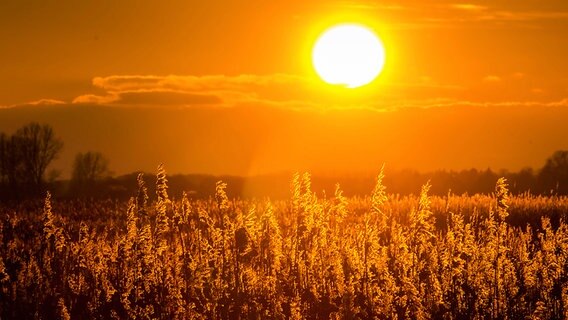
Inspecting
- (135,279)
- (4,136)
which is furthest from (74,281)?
(4,136)

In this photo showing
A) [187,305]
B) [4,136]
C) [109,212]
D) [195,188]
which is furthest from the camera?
[4,136]

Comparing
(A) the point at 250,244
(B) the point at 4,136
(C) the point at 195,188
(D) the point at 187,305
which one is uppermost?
(B) the point at 4,136

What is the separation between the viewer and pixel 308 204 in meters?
11.4

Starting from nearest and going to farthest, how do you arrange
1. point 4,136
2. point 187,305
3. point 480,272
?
point 187,305, point 480,272, point 4,136

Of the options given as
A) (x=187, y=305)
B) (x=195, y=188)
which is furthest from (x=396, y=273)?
(x=195, y=188)

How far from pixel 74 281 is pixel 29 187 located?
57462 mm

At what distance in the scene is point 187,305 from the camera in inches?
439

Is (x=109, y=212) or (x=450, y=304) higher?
(x=109, y=212)

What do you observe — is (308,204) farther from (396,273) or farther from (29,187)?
(29,187)

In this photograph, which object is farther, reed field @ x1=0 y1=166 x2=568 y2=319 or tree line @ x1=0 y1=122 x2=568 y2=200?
tree line @ x1=0 y1=122 x2=568 y2=200

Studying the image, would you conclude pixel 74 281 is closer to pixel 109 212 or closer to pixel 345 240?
pixel 345 240

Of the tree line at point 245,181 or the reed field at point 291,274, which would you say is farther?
the tree line at point 245,181

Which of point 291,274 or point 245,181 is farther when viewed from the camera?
point 245,181

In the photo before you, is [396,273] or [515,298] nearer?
[515,298]
